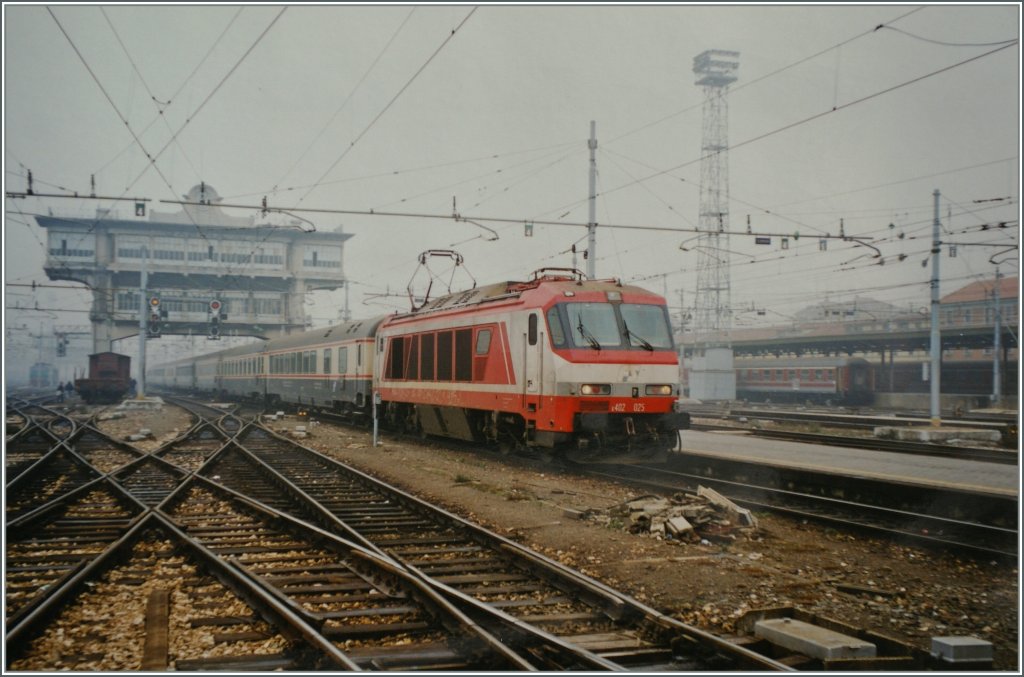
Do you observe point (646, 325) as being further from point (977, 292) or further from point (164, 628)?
point (977, 292)

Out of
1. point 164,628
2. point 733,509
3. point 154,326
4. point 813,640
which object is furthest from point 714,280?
point 164,628

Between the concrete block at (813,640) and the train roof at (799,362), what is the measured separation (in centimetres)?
4623

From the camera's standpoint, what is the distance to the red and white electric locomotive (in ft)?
Result: 43.6

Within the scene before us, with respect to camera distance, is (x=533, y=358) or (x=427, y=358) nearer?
(x=533, y=358)

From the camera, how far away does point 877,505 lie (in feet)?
36.4

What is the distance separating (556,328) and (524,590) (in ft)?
23.2

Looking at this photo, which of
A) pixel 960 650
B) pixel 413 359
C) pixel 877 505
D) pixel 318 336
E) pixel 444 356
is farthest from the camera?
pixel 318 336

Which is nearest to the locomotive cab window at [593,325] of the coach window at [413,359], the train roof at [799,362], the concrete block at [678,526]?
the concrete block at [678,526]

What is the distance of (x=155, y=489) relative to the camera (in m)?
13.0

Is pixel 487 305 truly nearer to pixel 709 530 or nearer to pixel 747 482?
pixel 747 482

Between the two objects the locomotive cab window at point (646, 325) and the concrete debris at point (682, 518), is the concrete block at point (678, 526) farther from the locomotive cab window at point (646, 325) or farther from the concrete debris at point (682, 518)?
the locomotive cab window at point (646, 325)

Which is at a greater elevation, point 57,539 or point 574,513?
point 574,513

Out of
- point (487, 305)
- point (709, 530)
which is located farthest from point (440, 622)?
point (487, 305)

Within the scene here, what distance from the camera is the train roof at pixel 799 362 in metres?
48.5
